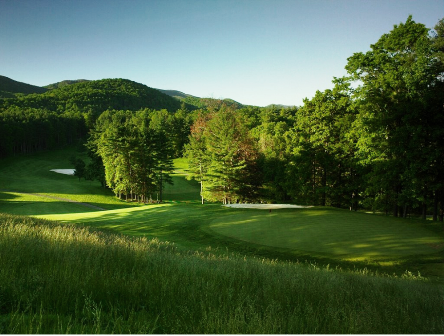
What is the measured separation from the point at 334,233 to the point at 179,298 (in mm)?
11163

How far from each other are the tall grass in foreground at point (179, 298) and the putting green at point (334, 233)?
19.6 feet

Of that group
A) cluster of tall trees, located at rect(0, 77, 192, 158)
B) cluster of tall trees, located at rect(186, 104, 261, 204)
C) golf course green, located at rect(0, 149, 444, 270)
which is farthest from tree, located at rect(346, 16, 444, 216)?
cluster of tall trees, located at rect(0, 77, 192, 158)

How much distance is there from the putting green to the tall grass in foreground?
5.96m

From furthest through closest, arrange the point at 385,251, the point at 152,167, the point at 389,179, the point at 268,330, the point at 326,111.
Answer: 1. the point at 152,167
2. the point at 326,111
3. the point at 389,179
4. the point at 385,251
5. the point at 268,330

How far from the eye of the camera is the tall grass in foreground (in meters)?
3.56

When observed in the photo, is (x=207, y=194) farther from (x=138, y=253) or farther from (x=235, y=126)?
(x=138, y=253)

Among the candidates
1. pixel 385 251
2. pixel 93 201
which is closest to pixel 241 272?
pixel 385 251

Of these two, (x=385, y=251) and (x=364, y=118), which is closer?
(x=385, y=251)

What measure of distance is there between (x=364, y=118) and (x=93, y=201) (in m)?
37.0

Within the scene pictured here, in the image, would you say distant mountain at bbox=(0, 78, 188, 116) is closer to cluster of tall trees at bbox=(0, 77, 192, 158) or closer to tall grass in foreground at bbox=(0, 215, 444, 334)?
cluster of tall trees at bbox=(0, 77, 192, 158)

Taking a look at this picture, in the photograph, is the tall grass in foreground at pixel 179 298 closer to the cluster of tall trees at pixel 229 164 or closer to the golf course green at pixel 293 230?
the golf course green at pixel 293 230

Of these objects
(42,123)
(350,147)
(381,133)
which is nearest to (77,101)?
(42,123)

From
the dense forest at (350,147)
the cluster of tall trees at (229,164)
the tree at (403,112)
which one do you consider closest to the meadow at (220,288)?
the tree at (403,112)

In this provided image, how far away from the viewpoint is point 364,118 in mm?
24641
